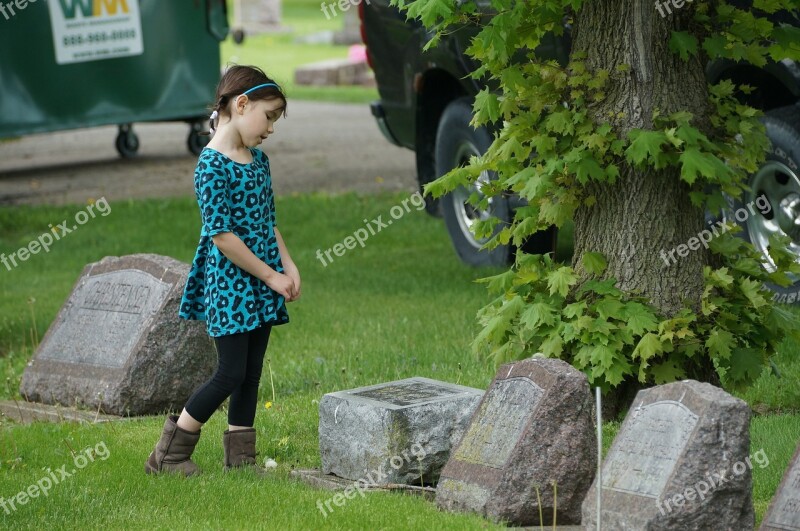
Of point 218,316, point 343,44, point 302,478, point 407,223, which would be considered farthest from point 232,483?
point 343,44

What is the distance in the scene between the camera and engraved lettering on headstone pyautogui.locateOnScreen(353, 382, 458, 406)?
511cm

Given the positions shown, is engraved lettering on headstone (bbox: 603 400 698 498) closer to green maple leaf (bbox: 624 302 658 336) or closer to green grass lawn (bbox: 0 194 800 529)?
green grass lawn (bbox: 0 194 800 529)

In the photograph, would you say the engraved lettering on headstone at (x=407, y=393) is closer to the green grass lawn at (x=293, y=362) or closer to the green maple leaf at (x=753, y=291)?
the green grass lawn at (x=293, y=362)

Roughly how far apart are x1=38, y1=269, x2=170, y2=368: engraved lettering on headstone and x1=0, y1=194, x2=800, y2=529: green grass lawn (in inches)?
18.5

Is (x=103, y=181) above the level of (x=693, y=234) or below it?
below

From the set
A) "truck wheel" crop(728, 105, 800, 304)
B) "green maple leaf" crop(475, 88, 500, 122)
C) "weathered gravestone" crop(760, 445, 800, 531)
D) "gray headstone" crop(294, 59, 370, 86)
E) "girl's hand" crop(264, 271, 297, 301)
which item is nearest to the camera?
"weathered gravestone" crop(760, 445, 800, 531)

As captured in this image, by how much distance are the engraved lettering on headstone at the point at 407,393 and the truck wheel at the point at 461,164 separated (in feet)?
12.0

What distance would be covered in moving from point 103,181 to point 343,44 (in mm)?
23294

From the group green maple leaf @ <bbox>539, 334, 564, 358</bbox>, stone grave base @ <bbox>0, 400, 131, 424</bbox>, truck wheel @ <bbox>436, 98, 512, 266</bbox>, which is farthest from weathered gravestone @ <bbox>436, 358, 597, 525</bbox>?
truck wheel @ <bbox>436, 98, 512, 266</bbox>

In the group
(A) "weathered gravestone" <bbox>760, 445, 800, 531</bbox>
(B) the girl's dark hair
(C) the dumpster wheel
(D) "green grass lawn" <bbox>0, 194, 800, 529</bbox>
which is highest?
(B) the girl's dark hair

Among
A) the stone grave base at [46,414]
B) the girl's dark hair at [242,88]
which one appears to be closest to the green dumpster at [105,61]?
the stone grave base at [46,414]

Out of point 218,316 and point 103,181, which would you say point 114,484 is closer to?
point 218,316

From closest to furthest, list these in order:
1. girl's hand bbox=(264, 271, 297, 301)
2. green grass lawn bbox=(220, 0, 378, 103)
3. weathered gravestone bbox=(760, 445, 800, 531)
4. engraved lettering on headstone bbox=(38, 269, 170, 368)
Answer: weathered gravestone bbox=(760, 445, 800, 531) < girl's hand bbox=(264, 271, 297, 301) < engraved lettering on headstone bbox=(38, 269, 170, 368) < green grass lawn bbox=(220, 0, 378, 103)

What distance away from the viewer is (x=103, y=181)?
1488 cm
